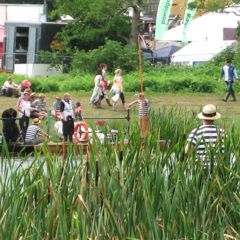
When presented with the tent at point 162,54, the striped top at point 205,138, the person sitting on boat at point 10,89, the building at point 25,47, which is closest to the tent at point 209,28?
the tent at point 162,54

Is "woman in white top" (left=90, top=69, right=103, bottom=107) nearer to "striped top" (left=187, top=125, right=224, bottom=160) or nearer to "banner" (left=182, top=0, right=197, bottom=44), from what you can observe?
"banner" (left=182, top=0, right=197, bottom=44)

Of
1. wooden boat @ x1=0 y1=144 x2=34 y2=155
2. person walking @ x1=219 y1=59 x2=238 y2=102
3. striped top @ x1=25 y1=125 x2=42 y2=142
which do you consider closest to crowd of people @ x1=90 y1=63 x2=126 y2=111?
person walking @ x1=219 y1=59 x2=238 y2=102

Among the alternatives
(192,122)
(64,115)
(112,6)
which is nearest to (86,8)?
(112,6)

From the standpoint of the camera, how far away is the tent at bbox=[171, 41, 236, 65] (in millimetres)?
37375

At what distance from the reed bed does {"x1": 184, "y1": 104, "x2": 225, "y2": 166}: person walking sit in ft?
0.41

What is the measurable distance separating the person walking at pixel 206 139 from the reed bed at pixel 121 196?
13 cm

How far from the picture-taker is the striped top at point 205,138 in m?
7.56

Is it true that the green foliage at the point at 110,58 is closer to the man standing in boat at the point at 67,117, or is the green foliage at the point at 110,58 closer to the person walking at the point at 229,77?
the person walking at the point at 229,77

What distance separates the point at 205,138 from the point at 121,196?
107 inches

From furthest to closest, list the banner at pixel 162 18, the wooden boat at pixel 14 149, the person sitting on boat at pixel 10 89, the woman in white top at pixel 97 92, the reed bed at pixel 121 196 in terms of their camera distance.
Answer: the banner at pixel 162 18 < the person sitting on boat at pixel 10 89 < the woman in white top at pixel 97 92 < the wooden boat at pixel 14 149 < the reed bed at pixel 121 196

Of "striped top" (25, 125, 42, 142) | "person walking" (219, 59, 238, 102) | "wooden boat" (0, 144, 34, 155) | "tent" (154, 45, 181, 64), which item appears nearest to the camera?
"wooden boat" (0, 144, 34, 155)

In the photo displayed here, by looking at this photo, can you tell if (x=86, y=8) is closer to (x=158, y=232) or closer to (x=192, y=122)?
(x=192, y=122)

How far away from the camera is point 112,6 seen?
125 feet

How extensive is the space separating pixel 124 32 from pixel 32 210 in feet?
112
